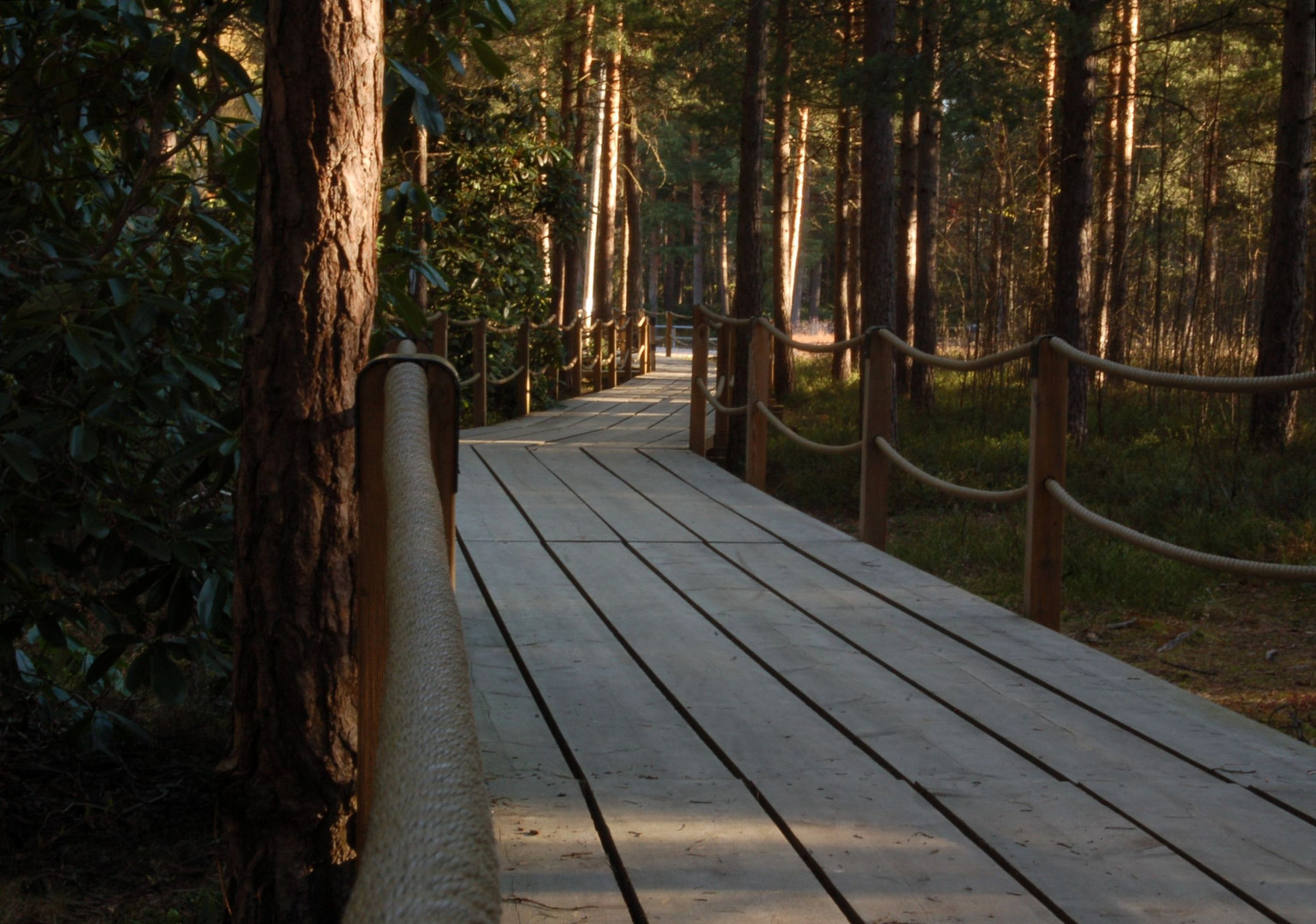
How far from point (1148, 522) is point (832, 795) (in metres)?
5.63

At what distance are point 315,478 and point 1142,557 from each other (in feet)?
18.5

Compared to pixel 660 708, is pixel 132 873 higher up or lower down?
lower down

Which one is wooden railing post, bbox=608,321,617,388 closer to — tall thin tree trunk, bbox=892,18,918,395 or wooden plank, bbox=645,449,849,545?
tall thin tree trunk, bbox=892,18,918,395

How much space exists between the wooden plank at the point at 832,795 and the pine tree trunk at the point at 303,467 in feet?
3.03

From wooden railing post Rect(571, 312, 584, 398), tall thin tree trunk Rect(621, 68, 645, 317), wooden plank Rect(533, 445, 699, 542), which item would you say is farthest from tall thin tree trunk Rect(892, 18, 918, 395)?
tall thin tree trunk Rect(621, 68, 645, 317)

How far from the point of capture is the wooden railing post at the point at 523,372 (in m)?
12.6

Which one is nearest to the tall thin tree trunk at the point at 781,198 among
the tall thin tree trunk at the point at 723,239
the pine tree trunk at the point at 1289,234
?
the pine tree trunk at the point at 1289,234

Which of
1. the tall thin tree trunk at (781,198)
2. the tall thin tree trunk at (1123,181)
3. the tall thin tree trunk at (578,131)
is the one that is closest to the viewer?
the tall thin tree trunk at (1123,181)

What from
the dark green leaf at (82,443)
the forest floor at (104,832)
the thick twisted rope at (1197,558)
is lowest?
the forest floor at (104,832)

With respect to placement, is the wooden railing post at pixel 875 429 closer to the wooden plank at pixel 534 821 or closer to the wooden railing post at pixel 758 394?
the wooden railing post at pixel 758 394

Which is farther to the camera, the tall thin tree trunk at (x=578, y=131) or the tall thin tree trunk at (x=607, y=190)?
the tall thin tree trunk at (x=607, y=190)

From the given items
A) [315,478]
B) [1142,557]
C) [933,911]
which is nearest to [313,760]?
[315,478]

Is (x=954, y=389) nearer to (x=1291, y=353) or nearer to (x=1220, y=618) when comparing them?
(x=1291, y=353)

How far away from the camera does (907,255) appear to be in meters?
16.5
